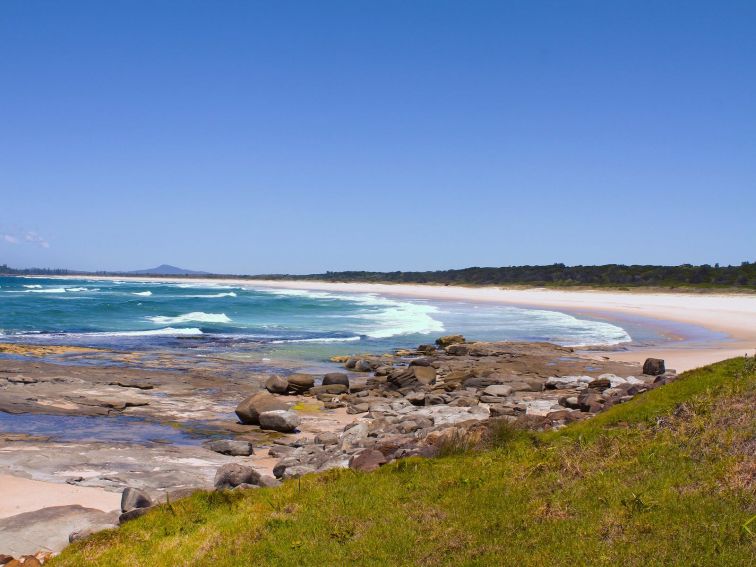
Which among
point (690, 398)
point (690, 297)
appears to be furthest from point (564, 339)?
point (690, 297)

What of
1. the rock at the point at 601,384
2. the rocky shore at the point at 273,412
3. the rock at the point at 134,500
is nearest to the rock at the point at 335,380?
the rocky shore at the point at 273,412

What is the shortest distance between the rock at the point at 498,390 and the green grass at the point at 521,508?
12257mm

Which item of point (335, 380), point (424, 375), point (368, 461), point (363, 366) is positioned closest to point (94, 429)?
point (335, 380)

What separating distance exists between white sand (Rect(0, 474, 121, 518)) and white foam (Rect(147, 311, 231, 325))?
4505cm

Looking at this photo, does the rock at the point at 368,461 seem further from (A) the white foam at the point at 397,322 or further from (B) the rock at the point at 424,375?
(A) the white foam at the point at 397,322

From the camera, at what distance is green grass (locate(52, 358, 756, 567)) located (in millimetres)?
7191

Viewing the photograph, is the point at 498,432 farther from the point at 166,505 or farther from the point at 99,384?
the point at 99,384

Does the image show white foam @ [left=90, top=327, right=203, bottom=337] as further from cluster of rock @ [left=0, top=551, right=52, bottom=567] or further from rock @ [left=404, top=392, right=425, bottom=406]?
cluster of rock @ [left=0, top=551, right=52, bottom=567]

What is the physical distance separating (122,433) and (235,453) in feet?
13.7

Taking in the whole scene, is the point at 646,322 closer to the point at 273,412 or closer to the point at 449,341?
the point at 449,341

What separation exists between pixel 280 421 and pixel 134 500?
7936mm

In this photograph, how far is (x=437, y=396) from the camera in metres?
22.6

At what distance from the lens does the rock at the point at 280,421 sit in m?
18.7

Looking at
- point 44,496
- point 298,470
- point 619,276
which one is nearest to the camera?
point 44,496
